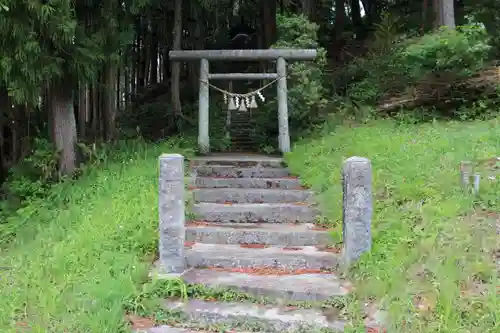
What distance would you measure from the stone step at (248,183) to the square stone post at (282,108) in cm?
220

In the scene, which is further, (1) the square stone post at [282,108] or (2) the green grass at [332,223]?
(1) the square stone post at [282,108]

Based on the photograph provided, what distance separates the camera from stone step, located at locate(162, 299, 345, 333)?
367 cm

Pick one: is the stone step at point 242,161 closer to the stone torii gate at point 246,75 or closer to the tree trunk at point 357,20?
the stone torii gate at point 246,75

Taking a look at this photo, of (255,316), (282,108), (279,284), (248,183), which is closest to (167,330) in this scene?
(255,316)

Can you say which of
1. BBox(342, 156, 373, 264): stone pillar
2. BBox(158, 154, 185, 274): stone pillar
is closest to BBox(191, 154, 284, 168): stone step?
BBox(158, 154, 185, 274): stone pillar

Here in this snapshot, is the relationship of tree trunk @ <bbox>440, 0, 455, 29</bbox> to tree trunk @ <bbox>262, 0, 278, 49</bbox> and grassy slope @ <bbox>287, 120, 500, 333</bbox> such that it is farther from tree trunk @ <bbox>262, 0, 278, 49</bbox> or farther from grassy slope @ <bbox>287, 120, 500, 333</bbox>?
grassy slope @ <bbox>287, 120, 500, 333</bbox>

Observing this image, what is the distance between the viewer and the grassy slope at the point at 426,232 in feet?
11.0

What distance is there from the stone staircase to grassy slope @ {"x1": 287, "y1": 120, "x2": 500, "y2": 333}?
0.28 metres

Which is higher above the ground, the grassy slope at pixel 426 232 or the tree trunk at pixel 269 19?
the tree trunk at pixel 269 19

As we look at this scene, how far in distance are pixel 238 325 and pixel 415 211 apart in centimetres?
220

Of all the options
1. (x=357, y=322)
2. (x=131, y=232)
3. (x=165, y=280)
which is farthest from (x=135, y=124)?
(x=357, y=322)

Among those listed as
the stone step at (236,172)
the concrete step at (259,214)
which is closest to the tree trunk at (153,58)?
the stone step at (236,172)

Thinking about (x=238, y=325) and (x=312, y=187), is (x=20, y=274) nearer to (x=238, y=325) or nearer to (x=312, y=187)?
(x=238, y=325)

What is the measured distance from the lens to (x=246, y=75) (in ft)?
31.4
